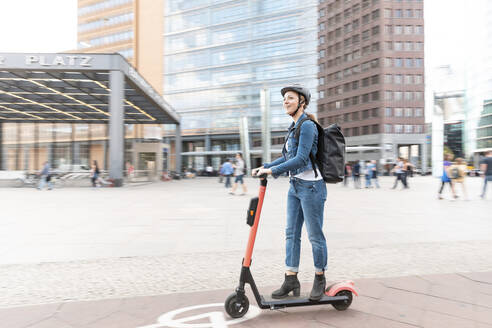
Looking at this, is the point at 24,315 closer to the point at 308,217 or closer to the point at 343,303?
the point at 308,217

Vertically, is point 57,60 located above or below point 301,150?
above

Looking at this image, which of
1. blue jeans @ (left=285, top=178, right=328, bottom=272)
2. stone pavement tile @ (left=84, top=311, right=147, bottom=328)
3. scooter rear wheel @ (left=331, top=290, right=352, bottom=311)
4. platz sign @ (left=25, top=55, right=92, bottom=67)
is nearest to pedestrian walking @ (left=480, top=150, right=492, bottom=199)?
scooter rear wheel @ (left=331, top=290, right=352, bottom=311)

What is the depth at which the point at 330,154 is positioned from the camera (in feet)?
8.42

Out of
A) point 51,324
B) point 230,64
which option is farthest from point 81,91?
point 230,64

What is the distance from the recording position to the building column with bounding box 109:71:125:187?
54.9 feet

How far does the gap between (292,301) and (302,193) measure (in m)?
0.82

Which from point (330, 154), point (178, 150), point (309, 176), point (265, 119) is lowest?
point (309, 176)

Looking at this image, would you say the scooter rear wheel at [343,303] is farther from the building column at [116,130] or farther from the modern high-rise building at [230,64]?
the modern high-rise building at [230,64]

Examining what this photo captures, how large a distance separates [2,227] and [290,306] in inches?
246

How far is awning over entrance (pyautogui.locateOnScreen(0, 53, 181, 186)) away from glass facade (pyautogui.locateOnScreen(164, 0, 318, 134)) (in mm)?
19794

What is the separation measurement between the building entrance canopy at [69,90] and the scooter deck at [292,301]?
1672 centimetres

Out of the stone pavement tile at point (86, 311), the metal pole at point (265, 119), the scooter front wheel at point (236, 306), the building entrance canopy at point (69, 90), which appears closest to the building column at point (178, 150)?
the building entrance canopy at point (69, 90)

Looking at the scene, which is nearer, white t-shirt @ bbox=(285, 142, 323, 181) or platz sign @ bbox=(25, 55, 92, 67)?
white t-shirt @ bbox=(285, 142, 323, 181)

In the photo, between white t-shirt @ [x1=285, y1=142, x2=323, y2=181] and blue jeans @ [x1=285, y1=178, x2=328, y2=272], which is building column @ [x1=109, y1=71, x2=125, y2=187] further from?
white t-shirt @ [x1=285, y1=142, x2=323, y2=181]
